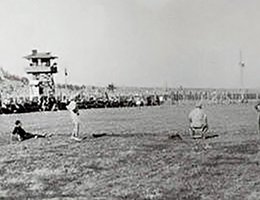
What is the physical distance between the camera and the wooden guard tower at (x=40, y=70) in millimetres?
91125

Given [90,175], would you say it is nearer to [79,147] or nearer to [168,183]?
[168,183]

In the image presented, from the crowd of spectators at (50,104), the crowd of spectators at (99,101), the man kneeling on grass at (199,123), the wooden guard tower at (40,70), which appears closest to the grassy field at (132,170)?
the man kneeling on grass at (199,123)

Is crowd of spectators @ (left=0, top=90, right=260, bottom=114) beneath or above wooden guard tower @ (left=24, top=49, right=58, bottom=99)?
beneath

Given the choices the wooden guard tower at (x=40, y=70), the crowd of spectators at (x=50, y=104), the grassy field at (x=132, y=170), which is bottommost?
the grassy field at (x=132, y=170)

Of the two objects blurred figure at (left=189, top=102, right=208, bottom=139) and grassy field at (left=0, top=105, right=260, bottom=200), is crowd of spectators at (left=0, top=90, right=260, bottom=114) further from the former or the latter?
grassy field at (left=0, top=105, right=260, bottom=200)

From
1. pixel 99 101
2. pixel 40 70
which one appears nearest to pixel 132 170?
pixel 99 101

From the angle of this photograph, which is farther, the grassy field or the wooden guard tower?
the wooden guard tower

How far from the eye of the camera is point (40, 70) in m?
→ 91.3

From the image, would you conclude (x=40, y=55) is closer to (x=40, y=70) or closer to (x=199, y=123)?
(x=40, y=70)

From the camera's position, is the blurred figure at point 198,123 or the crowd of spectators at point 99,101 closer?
the blurred figure at point 198,123

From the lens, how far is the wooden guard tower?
299 feet

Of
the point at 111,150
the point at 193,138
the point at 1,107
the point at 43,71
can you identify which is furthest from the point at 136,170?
the point at 43,71

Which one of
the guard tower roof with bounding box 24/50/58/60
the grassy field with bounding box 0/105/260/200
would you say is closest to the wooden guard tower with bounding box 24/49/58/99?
the guard tower roof with bounding box 24/50/58/60

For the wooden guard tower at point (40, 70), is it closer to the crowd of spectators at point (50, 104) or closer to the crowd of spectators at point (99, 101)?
the crowd of spectators at point (99, 101)
